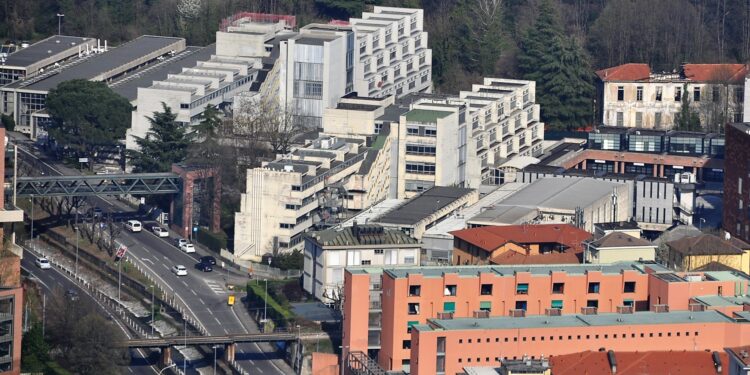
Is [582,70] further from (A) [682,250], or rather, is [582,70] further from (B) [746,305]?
(B) [746,305]

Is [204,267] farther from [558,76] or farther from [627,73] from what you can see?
[627,73]

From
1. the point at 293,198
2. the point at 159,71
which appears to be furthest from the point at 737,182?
the point at 159,71

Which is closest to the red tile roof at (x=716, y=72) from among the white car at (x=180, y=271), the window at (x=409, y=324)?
the white car at (x=180, y=271)

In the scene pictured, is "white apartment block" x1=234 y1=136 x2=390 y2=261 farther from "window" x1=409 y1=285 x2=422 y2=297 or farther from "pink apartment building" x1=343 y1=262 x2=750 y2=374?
"window" x1=409 y1=285 x2=422 y2=297

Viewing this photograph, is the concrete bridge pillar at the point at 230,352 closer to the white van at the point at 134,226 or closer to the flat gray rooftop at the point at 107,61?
the white van at the point at 134,226

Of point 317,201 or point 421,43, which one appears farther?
point 421,43

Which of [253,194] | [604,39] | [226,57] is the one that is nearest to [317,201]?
[253,194]
